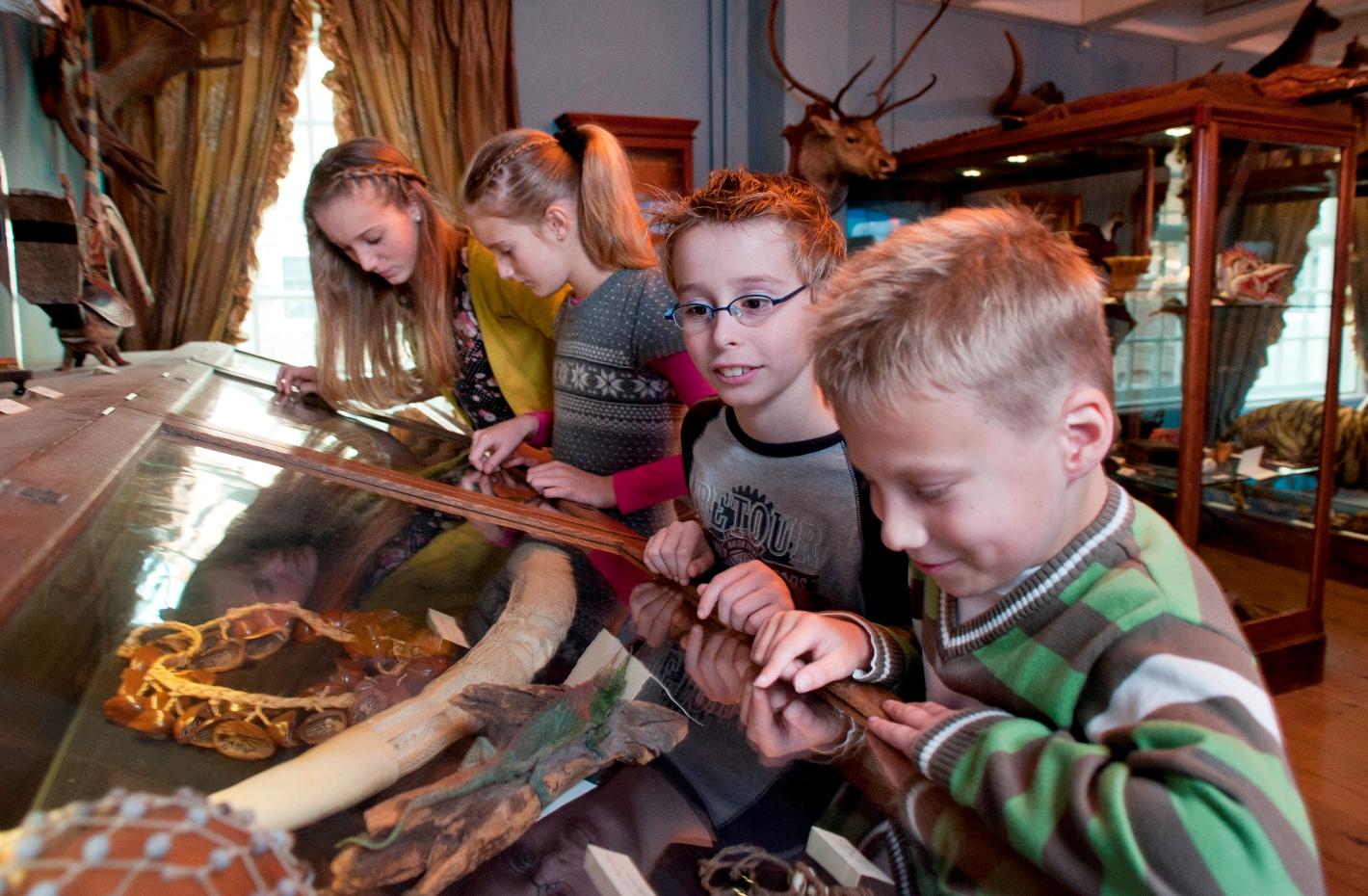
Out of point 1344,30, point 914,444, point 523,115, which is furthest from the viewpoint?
point 1344,30

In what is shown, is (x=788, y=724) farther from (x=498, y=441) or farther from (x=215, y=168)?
(x=215, y=168)

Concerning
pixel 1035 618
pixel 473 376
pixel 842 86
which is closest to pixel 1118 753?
pixel 1035 618

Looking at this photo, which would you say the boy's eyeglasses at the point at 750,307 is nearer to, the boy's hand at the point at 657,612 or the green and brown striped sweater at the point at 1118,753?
the boy's hand at the point at 657,612

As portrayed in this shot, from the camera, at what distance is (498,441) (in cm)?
222

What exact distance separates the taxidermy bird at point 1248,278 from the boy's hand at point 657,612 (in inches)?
133

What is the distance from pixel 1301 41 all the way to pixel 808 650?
175 inches

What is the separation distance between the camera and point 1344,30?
6.25m

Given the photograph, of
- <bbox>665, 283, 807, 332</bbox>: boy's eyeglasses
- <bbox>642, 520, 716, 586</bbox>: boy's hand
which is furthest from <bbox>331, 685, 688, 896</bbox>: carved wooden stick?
<bbox>665, 283, 807, 332</bbox>: boy's eyeglasses

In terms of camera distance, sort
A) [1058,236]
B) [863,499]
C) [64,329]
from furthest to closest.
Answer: [64,329] < [863,499] < [1058,236]

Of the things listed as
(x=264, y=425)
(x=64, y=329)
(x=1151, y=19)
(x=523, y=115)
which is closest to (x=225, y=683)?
(x=264, y=425)

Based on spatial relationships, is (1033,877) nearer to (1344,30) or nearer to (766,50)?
(766,50)

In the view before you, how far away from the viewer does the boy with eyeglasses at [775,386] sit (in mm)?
1337

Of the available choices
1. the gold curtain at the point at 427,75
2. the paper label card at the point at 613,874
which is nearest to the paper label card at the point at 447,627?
the paper label card at the point at 613,874

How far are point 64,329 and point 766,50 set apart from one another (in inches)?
167
